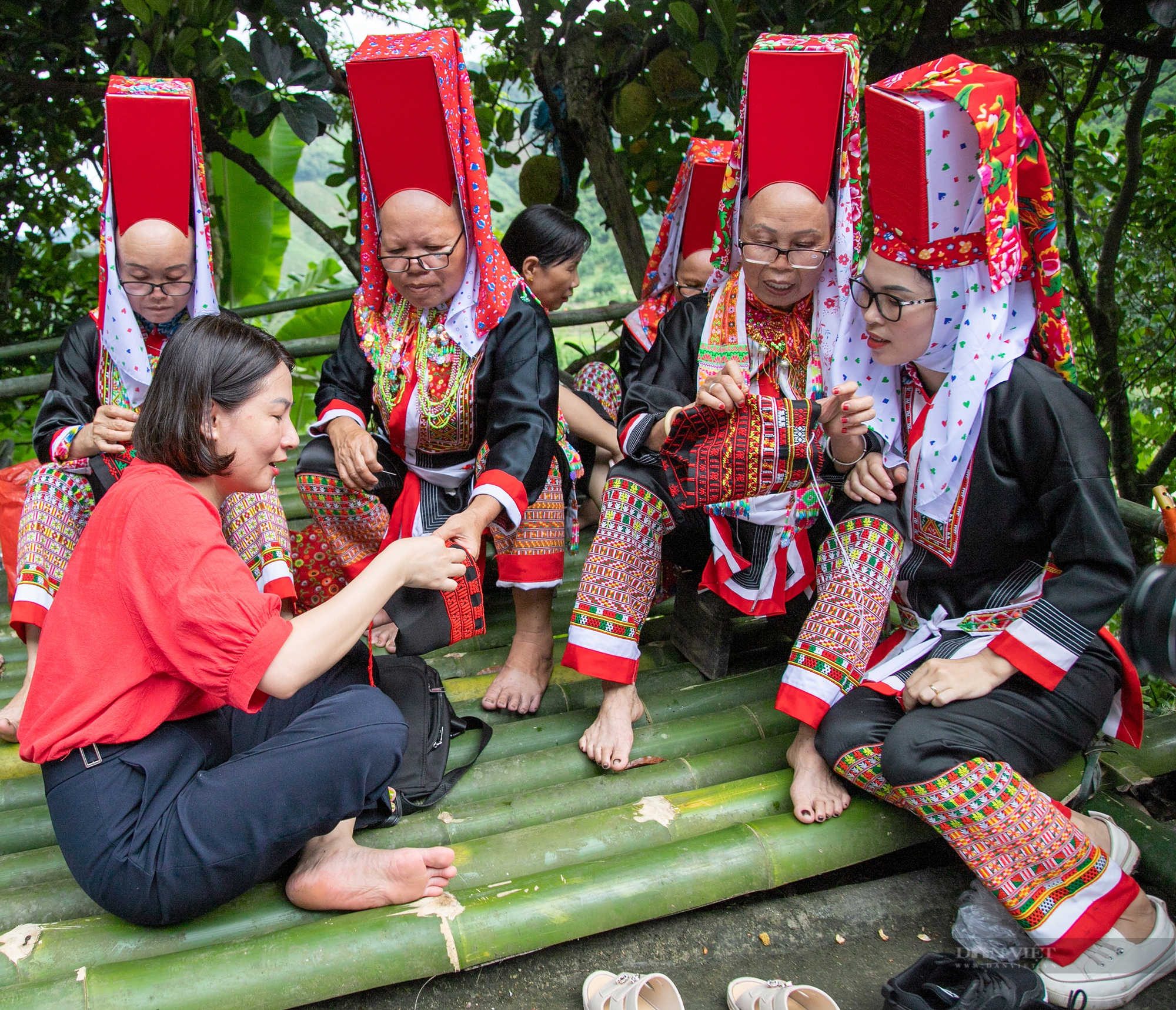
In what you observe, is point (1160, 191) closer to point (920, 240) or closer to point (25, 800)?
point (920, 240)

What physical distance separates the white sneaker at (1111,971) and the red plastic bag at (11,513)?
8.91ft

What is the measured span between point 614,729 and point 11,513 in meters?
1.86

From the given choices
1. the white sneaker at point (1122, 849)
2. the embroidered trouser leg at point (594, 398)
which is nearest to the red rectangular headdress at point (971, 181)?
the white sneaker at point (1122, 849)

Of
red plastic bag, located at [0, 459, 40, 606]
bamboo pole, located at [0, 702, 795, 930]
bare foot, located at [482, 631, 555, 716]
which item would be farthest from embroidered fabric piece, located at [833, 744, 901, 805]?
red plastic bag, located at [0, 459, 40, 606]

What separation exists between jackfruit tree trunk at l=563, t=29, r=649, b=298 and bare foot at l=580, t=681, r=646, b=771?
2.18m

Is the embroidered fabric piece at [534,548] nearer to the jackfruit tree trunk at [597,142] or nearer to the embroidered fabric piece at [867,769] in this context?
the embroidered fabric piece at [867,769]

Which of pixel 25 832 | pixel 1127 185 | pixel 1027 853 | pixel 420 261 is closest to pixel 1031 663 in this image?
pixel 1027 853

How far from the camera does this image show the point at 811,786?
200 centimetres

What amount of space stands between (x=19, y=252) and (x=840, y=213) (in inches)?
173

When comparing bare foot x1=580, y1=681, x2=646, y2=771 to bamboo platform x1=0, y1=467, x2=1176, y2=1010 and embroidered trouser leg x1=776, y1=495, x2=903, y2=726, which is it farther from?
embroidered trouser leg x1=776, y1=495, x2=903, y2=726

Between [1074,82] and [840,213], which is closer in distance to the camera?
[840,213]

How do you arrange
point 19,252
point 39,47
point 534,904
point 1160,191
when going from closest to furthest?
point 534,904, point 39,47, point 1160,191, point 19,252

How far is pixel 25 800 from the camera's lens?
205cm

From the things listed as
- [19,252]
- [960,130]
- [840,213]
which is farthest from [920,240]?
[19,252]
